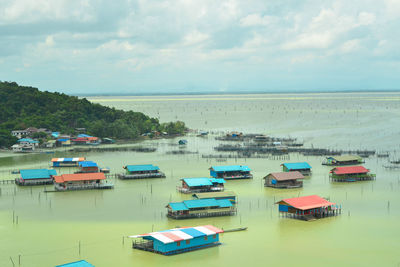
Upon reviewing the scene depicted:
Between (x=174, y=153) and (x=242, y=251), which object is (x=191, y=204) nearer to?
(x=242, y=251)

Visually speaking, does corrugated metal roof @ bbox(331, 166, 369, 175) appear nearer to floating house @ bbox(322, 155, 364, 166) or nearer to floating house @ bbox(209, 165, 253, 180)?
floating house @ bbox(209, 165, 253, 180)

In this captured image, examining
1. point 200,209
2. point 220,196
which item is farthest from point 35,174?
point 200,209

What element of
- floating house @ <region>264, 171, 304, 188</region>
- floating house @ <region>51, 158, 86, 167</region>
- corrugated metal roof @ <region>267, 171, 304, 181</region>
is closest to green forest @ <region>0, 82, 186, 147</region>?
floating house @ <region>51, 158, 86, 167</region>

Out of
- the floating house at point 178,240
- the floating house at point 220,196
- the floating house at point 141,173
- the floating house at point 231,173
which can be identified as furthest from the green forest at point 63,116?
the floating house at point 178,240

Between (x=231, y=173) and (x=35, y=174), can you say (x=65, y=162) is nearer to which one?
(x=35, y=174)

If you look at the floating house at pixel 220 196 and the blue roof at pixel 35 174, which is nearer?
the floating house at pixel 220 196

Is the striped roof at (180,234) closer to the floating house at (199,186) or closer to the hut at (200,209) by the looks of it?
the hut at (200,209)

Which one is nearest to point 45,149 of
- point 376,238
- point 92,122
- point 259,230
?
point 92,122
